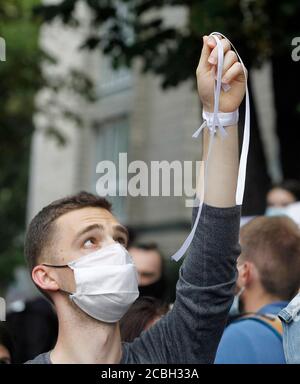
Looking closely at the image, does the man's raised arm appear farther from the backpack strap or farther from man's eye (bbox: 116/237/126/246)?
the backpack strap

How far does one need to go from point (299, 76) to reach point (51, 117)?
326 inches

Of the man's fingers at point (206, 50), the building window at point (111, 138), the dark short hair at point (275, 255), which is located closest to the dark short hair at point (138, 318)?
the dark short hair at point (275, 255)

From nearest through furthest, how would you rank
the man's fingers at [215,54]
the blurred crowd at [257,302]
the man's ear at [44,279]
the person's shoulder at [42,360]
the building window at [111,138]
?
the man's fingers at [215,54] < the person's shoulder at [42,360] < the man's ear at [44,279] < the blurred crowd at [257,302] < the building window at [111,138]

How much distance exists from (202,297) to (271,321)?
733 millimetres

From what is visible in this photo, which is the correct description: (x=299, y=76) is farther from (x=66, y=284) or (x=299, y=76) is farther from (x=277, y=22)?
(x=66, y=284)

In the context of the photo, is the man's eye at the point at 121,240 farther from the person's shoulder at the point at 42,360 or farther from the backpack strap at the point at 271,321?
the backpack strap at the point at 271,321

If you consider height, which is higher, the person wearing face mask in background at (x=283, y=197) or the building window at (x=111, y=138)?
the building window at (x=111, y=138)

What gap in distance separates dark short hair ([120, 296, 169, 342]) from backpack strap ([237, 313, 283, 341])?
496 millimetres

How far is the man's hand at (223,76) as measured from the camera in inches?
92.6

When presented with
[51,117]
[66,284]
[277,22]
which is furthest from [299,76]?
[51,117]

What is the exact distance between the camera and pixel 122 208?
61.1 feet

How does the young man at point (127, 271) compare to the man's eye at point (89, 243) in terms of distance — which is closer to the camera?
the young man at point (127, 271)

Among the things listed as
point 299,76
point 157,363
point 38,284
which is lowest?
point 157,363

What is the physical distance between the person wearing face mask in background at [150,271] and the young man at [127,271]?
93.5 inches
